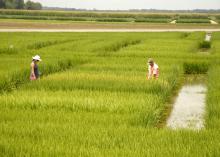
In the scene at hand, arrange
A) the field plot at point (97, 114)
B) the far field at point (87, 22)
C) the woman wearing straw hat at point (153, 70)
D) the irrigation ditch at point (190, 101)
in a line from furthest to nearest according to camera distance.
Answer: the far field at point (87, 22) → the woman wearing straw hat at point (153, 70) → the irrigation ditch at point (190, 101) → the field plot at point (97, 114)

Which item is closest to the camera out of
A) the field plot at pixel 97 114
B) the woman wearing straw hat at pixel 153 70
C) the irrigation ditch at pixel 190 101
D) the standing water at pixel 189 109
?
the field plot at pixel 97 114

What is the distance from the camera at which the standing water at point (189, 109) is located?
30.3ft

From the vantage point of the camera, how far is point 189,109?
10.8 metres

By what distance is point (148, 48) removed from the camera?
22.3 m

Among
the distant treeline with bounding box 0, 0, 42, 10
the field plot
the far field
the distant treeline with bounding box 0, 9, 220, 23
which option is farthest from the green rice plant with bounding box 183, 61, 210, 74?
the distant treeline with bounding box 0, 0, 42, 10

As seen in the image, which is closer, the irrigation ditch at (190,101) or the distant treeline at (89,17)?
the irrigation ditch at (190,101)

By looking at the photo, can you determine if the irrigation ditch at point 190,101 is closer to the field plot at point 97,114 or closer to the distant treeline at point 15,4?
the field plot at point 97,114

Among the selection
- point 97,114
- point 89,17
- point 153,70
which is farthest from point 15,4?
point 97,114

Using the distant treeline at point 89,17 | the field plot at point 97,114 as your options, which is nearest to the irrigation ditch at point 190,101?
the field plot at point 97,114

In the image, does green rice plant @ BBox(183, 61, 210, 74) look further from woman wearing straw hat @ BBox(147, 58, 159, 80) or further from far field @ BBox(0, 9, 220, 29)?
far field @ BBox(0, 9, 220, 29)

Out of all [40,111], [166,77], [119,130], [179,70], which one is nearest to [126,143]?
[119,130]

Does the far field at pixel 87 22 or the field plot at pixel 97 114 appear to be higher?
the field plot at pixel 97 114

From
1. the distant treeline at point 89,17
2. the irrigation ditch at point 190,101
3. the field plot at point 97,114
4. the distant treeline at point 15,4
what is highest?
the field plot at point 97,114

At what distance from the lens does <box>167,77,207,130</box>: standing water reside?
923 cm
